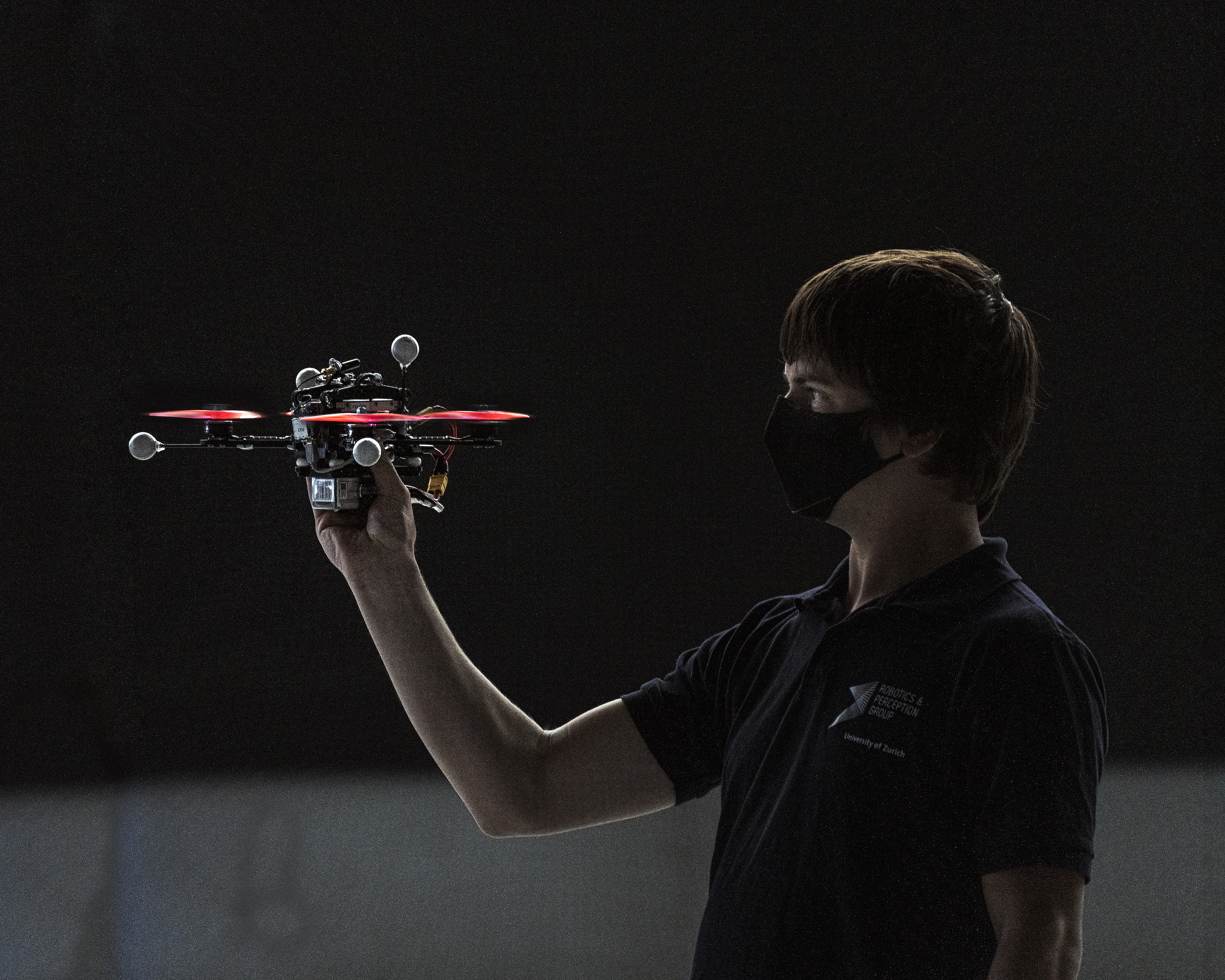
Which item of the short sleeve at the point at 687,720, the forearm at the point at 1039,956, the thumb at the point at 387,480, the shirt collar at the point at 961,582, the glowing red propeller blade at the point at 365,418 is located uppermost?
the glowing red propeller blade at the point at 365,418

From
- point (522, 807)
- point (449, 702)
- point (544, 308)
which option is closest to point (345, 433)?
point (449, 702)

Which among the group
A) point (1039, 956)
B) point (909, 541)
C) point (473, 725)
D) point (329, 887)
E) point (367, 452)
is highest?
point (367, 452)

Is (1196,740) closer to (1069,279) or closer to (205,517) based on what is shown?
(1069,279)

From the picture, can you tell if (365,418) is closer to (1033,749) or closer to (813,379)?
(813,379)

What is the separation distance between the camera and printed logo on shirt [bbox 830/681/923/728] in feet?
2.23

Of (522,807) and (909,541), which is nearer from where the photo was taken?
(909,541)

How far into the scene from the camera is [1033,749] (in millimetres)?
608

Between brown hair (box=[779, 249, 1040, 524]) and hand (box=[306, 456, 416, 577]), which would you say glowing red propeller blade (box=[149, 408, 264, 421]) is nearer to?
hand (box=[306, 456, 416, 577])

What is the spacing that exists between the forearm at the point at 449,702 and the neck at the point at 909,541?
0.30m

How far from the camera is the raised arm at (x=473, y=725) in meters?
0.85

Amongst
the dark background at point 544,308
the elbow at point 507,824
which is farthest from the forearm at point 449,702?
the dark background at point 544,308

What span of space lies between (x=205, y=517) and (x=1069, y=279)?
1418 millimetres

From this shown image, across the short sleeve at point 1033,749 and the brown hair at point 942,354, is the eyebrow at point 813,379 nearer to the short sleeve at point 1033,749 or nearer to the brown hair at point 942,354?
the brown hair at point 942,354

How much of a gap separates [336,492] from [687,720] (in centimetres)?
34
